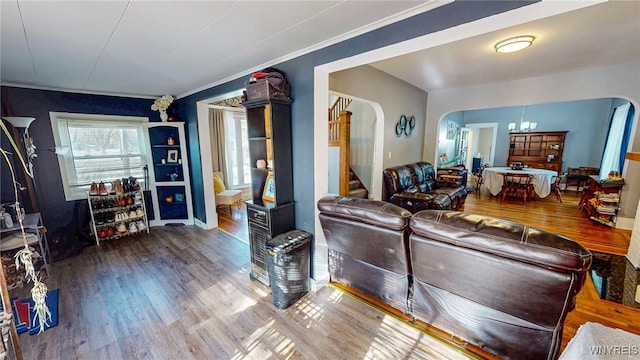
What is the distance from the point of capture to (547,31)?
2.52 metres

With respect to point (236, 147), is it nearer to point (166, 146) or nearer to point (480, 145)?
point (166, 146)

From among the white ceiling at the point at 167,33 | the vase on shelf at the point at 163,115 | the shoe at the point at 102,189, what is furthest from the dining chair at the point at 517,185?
the shoe at the point at 102,189

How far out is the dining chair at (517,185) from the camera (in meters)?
5.48

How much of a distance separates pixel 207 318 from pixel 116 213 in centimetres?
293

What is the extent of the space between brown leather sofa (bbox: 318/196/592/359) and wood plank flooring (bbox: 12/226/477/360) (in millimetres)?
304

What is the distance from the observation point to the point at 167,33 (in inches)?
69.4

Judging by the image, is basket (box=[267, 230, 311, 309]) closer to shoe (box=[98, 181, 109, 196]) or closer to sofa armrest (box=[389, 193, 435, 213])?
sofa armrest (box=[389, 193, 435, 213])

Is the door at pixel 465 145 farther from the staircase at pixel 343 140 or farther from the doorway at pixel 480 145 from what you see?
the staircase at pixel 343 140

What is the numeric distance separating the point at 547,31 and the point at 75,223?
21.9ft

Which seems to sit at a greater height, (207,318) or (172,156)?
(172,156)

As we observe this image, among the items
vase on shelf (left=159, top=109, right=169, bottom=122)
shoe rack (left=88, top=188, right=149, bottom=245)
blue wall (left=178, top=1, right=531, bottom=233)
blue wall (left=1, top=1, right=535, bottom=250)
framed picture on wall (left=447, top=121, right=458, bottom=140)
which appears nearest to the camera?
blue wall (left=178, top=1, right=531, bottom=233)

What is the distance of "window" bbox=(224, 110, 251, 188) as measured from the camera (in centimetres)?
553

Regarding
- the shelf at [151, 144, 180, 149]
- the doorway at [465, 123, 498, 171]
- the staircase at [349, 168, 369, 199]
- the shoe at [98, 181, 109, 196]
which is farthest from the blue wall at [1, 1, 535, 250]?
the doorway at [465, 123, 498, 171]

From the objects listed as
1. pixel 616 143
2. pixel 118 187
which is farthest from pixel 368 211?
pixel 616 143
